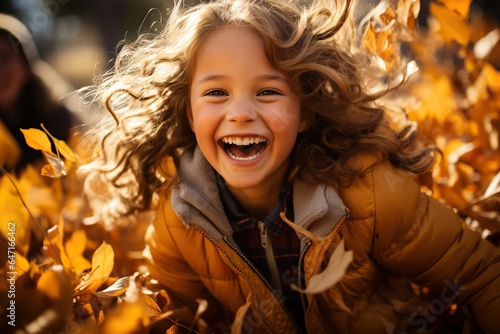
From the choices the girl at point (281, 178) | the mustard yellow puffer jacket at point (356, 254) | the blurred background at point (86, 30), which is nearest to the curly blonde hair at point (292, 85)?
the girl at point (281, 178)

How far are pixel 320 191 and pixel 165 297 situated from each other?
0.69 m

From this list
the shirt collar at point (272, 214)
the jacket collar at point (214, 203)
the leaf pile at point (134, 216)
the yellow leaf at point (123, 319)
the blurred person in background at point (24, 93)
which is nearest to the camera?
the yellow leaf at point (123, 319)

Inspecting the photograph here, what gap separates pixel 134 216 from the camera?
1.85 m

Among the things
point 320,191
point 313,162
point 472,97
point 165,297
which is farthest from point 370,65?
point 165,297

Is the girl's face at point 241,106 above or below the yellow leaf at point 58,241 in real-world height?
above

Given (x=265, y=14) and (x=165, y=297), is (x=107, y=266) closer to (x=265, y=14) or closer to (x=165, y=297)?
(x=165, y=297)

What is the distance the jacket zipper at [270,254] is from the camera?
57.2 inches

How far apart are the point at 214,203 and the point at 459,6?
1.24 metres

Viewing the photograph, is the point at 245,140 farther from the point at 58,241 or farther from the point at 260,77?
the point at 58,241

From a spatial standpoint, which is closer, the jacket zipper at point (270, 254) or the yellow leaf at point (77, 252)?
the yellow leaf at point (77, 252)

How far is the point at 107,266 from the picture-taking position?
3.93 ft

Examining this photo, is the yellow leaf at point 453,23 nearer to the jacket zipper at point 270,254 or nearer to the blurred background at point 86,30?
the jacket zipper at point 270,254

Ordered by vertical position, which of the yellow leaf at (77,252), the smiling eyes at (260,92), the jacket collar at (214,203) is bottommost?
the yellow leaf at (77,252)

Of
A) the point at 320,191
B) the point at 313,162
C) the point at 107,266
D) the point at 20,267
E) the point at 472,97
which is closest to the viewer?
the point at 20,267
